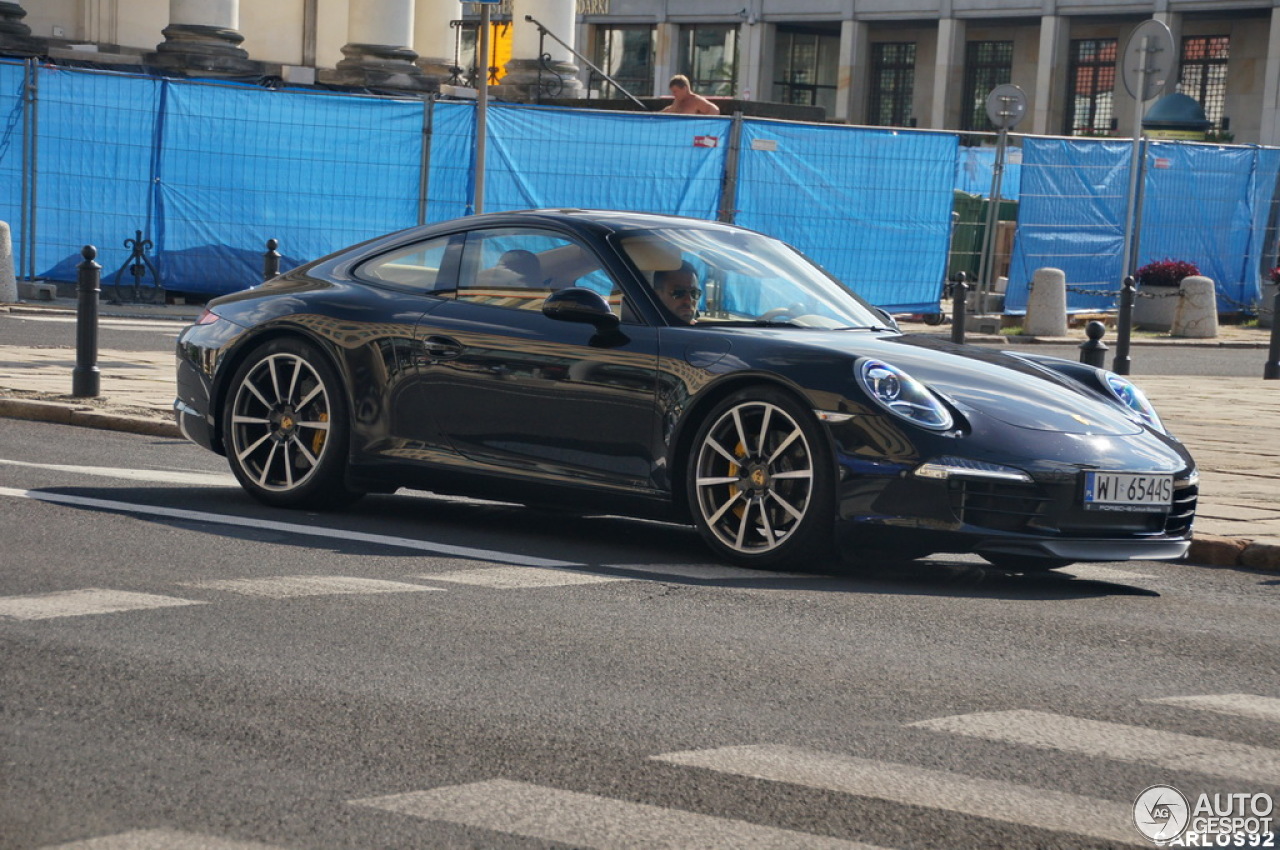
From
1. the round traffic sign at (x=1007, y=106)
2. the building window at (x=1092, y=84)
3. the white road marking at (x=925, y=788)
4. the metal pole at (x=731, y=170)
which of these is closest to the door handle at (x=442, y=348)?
the white road marking at (x=925, y=788)

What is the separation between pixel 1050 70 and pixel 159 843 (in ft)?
225

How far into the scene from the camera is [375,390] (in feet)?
26.3

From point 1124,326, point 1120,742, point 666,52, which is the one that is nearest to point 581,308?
point 1120,742

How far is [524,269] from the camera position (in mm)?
7934

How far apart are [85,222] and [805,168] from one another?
7.60 meters

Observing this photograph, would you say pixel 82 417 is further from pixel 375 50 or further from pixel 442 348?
pixel 375 50

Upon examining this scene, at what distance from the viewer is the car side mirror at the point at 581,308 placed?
7.39m

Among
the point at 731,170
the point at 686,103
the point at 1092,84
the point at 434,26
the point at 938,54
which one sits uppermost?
the point at 938,54

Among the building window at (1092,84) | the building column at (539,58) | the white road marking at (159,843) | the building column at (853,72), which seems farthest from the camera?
the building column at (853,72)

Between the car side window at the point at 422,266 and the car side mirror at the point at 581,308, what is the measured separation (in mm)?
754

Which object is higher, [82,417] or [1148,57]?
[1148,57]

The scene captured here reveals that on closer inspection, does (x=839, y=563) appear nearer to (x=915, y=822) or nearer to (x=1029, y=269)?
(x=915, y=822)

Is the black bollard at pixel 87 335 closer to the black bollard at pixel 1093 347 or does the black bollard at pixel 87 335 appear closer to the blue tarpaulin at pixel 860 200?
the black bollard at pixel 1093 347

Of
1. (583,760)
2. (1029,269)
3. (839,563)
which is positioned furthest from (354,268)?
(1029,269)
